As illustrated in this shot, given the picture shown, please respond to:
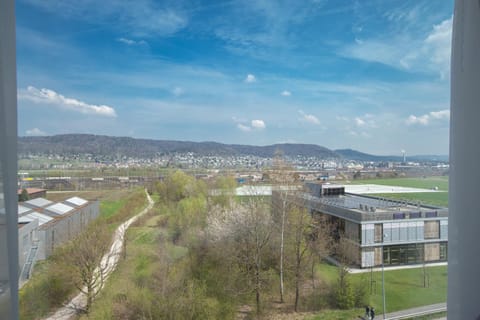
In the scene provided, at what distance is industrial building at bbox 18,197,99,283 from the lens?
162 cm

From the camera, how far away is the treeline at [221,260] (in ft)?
6.61

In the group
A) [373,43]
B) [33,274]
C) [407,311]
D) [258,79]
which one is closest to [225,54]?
[258,79]

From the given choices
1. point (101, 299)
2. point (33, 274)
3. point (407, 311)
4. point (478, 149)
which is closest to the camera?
point (478, 149)

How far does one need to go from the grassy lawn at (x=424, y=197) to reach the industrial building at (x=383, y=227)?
39 millimetres

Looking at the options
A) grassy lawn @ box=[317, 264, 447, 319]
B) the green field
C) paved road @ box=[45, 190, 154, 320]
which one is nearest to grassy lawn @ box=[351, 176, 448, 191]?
the green field

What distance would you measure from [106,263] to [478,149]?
2.30 metres

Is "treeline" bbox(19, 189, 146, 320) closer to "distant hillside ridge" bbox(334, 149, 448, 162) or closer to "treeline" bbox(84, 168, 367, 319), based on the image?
"treeline" bbox(84, 168, 367, 319)

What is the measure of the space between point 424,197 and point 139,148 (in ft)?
7.12

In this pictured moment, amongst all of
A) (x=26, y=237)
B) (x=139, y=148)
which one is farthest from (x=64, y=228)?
(x=139, y=148)

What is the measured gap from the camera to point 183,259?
7.10ft

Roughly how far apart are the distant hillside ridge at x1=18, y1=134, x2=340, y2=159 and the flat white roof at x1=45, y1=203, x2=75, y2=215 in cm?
34

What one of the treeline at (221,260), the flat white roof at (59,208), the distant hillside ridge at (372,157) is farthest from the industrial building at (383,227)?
→ the flat white roof at (59,208)

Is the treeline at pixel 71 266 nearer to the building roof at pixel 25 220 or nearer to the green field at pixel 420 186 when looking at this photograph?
the building roof at pixel 25 220

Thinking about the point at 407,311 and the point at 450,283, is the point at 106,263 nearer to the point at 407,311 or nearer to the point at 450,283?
the point at 450,283
